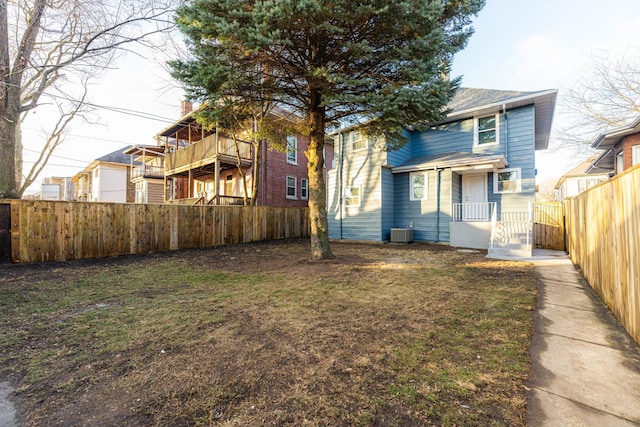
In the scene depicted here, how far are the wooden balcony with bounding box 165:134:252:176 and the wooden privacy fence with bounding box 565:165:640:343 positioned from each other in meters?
14.0

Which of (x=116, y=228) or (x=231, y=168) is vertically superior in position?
(x=231, y=168)

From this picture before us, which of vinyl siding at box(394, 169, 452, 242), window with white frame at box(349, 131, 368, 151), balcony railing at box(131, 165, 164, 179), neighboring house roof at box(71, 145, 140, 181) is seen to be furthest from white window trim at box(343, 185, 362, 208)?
neighboring house roof at box(71, 145, 140, 181)

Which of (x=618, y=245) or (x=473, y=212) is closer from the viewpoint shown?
(x=618, y=245)

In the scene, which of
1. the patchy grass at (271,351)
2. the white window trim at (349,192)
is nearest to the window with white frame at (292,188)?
the white window trim at (349,192)

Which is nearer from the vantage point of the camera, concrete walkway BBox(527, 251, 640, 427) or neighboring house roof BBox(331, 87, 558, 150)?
concrete walkway BBox(527, 251, 640, 427)

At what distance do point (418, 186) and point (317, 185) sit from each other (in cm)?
693

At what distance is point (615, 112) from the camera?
15117 millimetres

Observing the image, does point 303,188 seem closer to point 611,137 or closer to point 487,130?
point 487,130

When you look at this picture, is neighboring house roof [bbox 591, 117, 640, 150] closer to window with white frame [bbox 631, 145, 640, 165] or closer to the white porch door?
window with white frame [bbox 631, 145, 640, 165]

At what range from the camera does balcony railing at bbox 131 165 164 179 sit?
20.8 meters

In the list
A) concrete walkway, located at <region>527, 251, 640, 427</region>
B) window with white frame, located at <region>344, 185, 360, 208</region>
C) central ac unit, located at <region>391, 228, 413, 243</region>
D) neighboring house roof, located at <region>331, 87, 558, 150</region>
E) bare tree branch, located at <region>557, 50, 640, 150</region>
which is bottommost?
concrete walkway, located at <region>527, 251, 640, 427</region>

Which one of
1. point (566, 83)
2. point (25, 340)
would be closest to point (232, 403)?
point (25, 340)

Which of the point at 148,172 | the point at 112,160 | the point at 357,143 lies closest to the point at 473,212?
the point at 357,143

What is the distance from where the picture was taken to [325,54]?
6363mm
